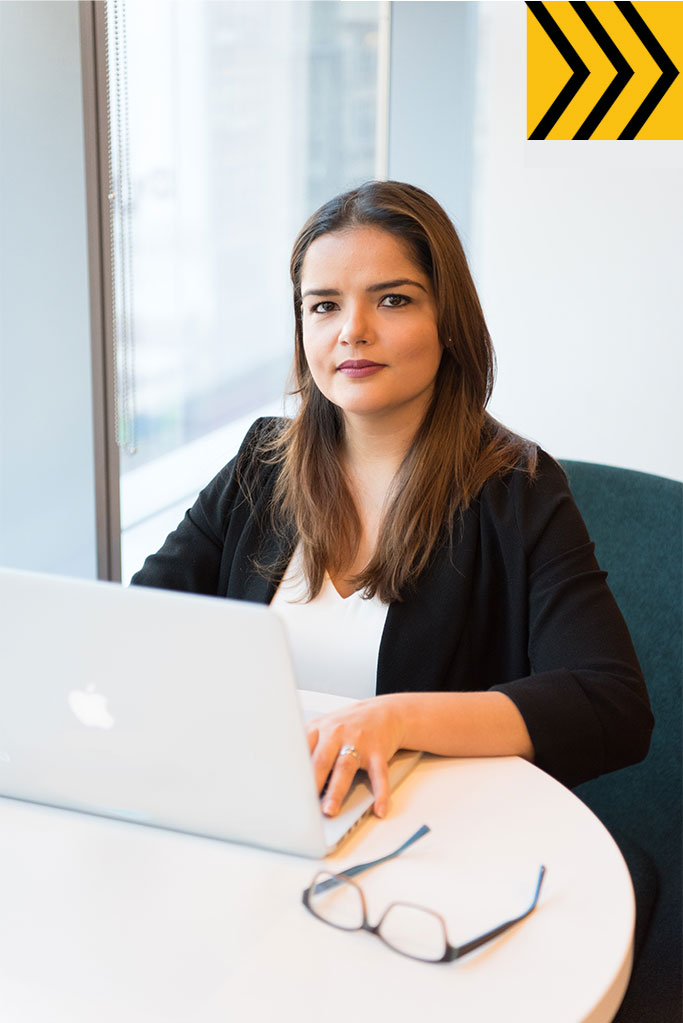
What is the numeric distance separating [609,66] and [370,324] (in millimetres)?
1889

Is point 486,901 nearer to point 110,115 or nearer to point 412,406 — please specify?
point 412,406

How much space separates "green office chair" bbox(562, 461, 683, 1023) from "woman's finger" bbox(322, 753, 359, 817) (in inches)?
23.5

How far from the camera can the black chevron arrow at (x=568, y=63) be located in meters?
3.05

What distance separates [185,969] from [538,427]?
2.71m

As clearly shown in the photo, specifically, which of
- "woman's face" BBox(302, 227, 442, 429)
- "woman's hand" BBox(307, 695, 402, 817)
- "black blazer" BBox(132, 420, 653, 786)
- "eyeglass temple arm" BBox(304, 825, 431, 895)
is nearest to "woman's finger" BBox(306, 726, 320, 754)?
"woman's hand" BBox(307, 695, 402, 817)

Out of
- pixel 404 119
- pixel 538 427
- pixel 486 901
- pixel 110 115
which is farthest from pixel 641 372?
pixel 486 901

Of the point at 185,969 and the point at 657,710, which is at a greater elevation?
the point at 185,969

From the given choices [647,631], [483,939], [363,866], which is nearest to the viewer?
[483,939]

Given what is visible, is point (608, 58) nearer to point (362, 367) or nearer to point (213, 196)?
point (213, 196)

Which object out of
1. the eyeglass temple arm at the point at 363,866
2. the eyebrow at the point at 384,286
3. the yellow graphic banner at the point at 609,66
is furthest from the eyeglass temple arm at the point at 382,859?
the yellow graphic banner at the point at 609,66

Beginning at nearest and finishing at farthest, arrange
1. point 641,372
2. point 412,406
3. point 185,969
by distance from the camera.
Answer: point 185,969 < point 412,406 < point 641,372

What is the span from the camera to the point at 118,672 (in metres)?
0.92

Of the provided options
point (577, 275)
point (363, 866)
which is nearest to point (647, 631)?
point (363, 866)

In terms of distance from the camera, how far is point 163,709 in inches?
36.0
